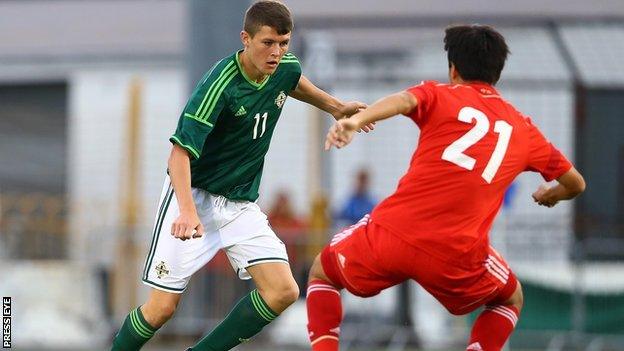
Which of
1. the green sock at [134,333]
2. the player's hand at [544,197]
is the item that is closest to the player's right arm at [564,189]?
the player's hand at [544,197]

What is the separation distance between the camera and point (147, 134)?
20047 millimetres

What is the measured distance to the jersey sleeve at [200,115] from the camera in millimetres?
7387

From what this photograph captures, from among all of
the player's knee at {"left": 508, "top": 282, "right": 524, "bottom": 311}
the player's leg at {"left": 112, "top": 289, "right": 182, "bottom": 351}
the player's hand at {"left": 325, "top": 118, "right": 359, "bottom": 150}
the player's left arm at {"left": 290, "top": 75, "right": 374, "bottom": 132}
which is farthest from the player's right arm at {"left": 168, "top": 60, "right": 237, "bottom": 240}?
the player's knee at {"left": 508, "top": 282, "right": 524, "bottom": 311}

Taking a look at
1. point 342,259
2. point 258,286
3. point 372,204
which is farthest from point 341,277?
point 372,204

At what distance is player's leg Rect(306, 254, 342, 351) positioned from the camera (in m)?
7.66

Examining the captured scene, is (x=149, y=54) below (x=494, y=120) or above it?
below

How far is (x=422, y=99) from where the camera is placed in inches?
285

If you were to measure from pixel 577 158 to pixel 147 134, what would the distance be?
745 centimetres

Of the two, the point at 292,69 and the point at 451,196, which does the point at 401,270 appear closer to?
the point at 451,196

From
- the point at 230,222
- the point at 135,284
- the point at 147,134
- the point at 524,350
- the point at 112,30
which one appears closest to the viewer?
the point at 230,222

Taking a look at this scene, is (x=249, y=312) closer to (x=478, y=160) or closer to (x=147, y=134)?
(x=478, y=160)

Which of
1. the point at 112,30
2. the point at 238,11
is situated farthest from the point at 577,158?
the point at 112,30

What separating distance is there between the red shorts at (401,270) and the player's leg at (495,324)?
158mm

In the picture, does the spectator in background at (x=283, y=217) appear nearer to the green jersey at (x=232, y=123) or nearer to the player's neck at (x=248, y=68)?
the green jersey at (x=232, y=123)
